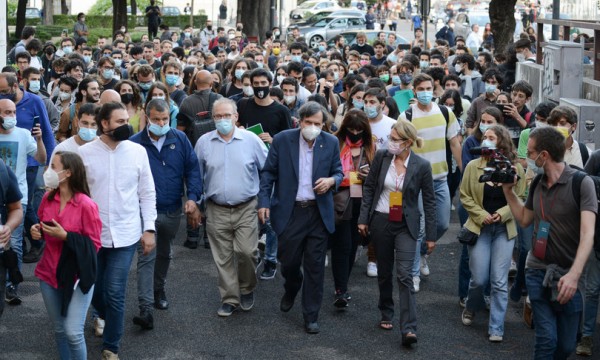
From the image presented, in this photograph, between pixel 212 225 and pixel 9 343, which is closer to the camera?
pixel 9 343

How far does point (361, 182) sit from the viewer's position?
988 centimetres

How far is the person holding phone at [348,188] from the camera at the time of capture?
9641mm

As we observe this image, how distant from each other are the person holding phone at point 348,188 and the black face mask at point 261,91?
1584mm

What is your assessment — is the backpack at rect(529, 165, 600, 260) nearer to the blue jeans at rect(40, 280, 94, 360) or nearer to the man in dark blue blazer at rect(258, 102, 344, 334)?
the man in dark blue blazer at rect(258, 102, 344, 334)

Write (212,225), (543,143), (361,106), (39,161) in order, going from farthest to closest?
(361,106) < (39,161) < (212,225) < (543,143)

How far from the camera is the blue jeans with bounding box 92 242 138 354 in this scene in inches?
315

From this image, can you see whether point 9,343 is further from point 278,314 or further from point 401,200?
point 401,200

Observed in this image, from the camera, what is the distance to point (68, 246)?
23.9 feet

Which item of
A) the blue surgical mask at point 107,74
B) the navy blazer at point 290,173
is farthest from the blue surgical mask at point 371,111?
the blue surgical mask at point 107,74

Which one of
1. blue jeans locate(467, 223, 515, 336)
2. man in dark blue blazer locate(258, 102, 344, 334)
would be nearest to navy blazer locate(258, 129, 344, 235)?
man in dark blue blazer locate(258, 102, 344, 334)

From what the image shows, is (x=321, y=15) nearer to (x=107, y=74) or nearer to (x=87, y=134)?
(x=107, y=74)

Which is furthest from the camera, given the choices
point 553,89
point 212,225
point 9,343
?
point 553,89

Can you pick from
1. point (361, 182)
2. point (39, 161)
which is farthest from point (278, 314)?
point (39, 161)

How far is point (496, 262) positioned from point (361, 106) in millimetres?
3328
